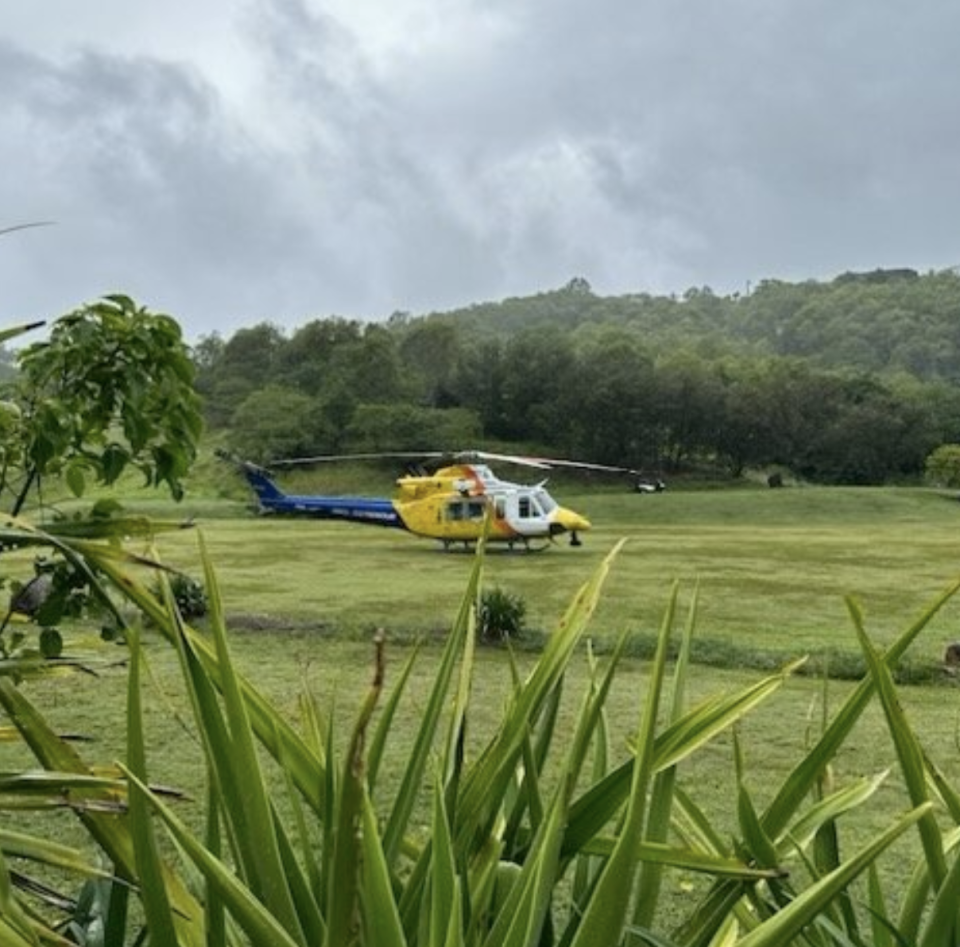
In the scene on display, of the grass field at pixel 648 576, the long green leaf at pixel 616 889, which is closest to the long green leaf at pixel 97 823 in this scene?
the long green leaf at pixel 616 889

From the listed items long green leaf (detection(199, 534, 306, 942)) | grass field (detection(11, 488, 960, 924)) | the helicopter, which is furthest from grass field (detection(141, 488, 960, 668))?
long green leaf (detection(199, 534, 306, 942))

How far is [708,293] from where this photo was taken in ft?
366

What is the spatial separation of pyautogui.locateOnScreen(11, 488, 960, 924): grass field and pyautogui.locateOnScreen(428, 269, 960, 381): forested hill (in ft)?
123

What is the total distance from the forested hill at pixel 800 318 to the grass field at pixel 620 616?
37.6 metres

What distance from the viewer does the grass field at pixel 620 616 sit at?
487cm

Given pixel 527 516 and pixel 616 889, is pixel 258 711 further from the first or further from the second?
pixel 527 516

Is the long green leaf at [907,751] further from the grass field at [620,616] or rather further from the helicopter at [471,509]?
the helicopter at [471,509]

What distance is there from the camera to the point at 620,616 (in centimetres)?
991

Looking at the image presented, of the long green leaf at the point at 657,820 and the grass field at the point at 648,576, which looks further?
the grass field at the point at 648,576

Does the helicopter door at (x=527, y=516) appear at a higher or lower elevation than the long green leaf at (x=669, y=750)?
lower

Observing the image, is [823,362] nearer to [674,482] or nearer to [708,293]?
[674,482]

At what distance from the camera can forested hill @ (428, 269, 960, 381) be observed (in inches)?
2783

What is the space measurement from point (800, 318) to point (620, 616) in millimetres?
78762

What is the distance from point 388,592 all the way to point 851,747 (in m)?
6.82
